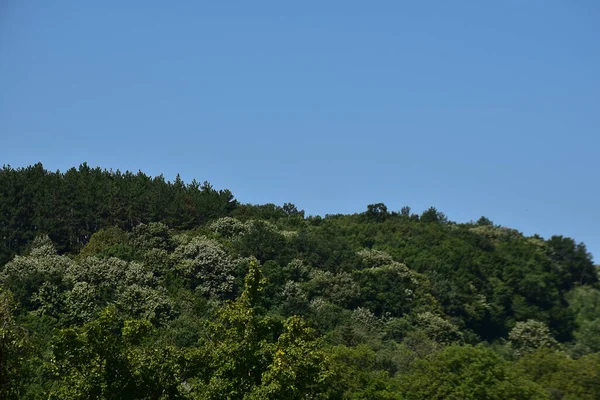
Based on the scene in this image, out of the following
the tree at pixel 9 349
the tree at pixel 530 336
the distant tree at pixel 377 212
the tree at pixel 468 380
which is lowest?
the tree at pixel 9 349

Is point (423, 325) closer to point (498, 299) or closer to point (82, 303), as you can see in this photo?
point (498, 299)

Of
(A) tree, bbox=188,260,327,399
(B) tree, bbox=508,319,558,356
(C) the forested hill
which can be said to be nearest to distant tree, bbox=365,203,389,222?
(C) the forested hill

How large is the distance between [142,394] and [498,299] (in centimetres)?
8073

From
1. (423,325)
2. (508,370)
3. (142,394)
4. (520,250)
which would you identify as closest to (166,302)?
(423,325)

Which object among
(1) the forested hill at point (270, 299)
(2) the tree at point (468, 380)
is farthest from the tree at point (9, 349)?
(2) the tree at point (468, 380)

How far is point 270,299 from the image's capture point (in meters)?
81.5

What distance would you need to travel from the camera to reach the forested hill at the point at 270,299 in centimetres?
2739

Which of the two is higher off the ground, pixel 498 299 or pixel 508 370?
pixel 498 299

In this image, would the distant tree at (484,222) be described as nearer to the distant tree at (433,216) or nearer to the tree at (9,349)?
the distant tree at (433,216)

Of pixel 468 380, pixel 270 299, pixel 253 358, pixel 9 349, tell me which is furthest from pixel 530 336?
pixel 9 349

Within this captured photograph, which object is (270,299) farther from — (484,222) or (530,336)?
(484,222)

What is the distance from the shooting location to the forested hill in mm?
27391

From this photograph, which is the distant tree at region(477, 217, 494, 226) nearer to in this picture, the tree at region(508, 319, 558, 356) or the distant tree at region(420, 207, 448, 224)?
the distant tree at region(420, 207, 448, 224)

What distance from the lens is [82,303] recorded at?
68500mm
